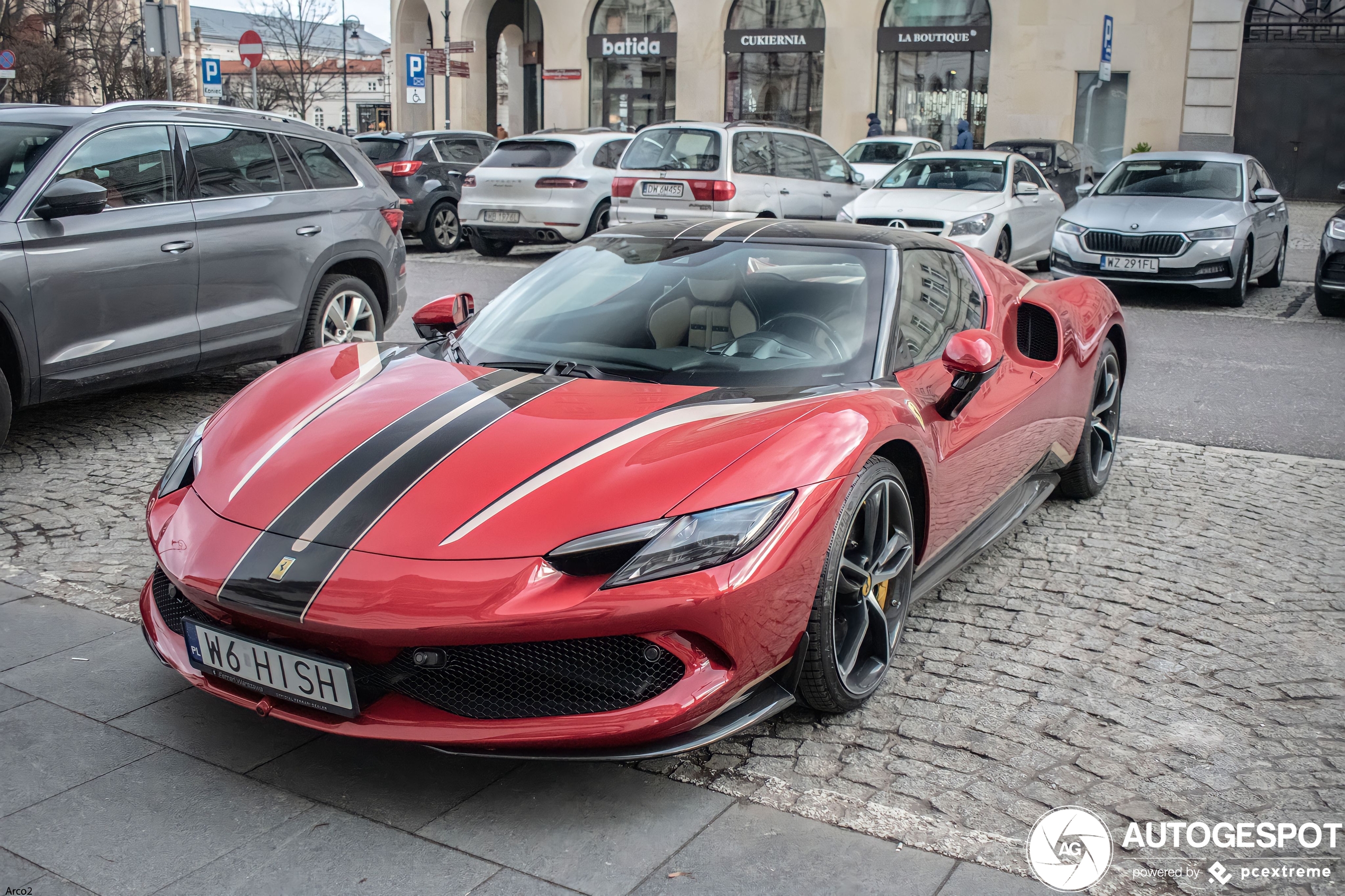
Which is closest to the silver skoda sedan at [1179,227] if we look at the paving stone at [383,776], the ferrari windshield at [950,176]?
the ferrari windshield at [950,176]

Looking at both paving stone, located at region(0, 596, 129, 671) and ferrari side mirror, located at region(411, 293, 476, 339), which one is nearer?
paving stone, located at region(0, 596, 129, 671)

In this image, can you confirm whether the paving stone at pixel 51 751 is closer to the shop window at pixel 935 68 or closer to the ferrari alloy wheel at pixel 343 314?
the ferrari alloy wheel at pixel 343 314

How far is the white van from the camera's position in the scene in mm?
13664

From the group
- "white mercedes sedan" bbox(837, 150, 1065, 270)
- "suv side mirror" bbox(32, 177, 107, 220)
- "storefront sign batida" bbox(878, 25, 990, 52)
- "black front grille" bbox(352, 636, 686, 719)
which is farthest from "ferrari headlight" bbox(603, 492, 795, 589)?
"storefront sign batida" bbox(878, 25, 990, 52)

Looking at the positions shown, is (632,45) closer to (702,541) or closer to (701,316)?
(701,316)

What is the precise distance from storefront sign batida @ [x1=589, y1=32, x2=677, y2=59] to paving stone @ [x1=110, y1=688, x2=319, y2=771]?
3254cm

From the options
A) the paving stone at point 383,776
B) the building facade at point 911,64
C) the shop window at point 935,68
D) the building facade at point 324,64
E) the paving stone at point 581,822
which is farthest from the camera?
the building facade at point 324,64

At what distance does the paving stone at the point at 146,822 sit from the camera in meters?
2.57

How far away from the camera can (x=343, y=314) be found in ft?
24.5

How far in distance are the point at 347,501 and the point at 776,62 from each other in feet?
103

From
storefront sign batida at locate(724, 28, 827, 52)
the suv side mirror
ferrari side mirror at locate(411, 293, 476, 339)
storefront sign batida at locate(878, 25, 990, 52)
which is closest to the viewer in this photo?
ferrari side mirror at locate(411, 293, 476, 339)

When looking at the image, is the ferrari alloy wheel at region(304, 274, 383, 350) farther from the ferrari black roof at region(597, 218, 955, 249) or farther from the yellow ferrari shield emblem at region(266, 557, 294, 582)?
the yellow ferrari shield emblem at region(266, 557, 294, 582)

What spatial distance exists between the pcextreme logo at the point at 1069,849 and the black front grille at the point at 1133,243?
9.94 meters

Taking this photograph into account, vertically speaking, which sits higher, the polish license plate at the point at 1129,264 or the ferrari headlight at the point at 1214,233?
the ferrari headlight at the point at 1214,233
